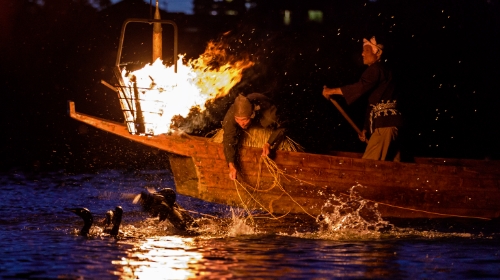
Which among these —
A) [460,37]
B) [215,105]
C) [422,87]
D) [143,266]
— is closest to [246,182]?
[143,266]

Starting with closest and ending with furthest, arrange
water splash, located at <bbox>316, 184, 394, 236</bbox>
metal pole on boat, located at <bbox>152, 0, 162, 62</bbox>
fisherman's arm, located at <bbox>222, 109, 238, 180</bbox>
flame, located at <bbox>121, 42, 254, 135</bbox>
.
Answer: metal pole on boat, located at <bbox>152, 0, 162, 62</bbox> < flame, located at <bbox>121, 42, 254, 135</bbox> < water splash, located at <bbox>316, 184, 394, 236</bbox> < fisherman's arm, located at <bbox>222, 109, 238, 180</bbox>

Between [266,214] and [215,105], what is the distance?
10.8 meters

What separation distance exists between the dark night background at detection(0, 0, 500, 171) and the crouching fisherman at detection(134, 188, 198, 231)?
10.3m

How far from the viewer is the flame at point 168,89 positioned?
1201cm

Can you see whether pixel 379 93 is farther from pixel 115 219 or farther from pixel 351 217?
pixel 115 219

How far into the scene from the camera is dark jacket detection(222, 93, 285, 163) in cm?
1391

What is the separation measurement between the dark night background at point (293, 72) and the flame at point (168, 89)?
8876 millimetres

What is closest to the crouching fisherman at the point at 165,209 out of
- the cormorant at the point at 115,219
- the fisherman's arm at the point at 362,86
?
the cormorant at the point at 115,219

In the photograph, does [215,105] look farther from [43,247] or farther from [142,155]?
[43,247]

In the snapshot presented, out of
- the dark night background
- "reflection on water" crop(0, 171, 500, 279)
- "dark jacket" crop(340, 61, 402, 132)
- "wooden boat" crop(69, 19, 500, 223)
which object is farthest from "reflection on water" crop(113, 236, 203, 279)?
the dark night background

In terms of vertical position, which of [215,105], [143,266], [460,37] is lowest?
[143,266]

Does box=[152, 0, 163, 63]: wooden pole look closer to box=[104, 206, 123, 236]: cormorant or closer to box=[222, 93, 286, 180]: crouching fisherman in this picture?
box=[104, 206, 123, 236]: cormorant

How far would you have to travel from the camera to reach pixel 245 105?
1360 cm

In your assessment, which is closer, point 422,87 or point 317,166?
point 317,166
